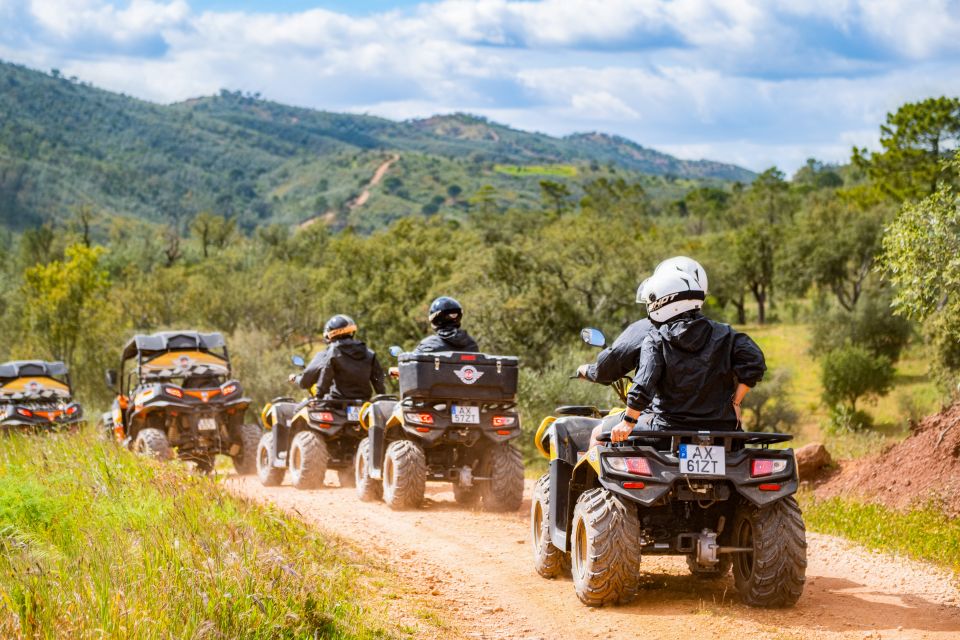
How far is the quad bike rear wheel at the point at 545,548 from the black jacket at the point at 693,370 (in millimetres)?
1470

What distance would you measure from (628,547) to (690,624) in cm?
58

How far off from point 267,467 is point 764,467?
33.1 feet

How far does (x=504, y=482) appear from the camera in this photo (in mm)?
12023

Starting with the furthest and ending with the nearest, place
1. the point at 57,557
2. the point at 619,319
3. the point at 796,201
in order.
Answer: the point at 796,201 → the point at 619,319 → the point at 57,557

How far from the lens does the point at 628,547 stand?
6.93 meters

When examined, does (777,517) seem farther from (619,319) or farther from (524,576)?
(619,319)

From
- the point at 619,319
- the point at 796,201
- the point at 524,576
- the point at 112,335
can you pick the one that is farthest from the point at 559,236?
the point at 796,201

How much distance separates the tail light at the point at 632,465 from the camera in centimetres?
687

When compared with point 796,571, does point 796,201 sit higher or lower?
higher

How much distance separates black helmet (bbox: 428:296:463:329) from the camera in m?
12.3

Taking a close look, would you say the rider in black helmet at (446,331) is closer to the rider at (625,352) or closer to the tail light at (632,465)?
the rider at (625,352)

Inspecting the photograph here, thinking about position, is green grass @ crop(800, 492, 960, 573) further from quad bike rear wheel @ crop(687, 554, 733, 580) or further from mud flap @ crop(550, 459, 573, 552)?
mud flap @ crop(550, 459, 573, 552)

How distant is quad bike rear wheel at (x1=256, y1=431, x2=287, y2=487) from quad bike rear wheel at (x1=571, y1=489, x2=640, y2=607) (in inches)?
360

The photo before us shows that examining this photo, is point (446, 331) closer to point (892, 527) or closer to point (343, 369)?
point (343, 369)
